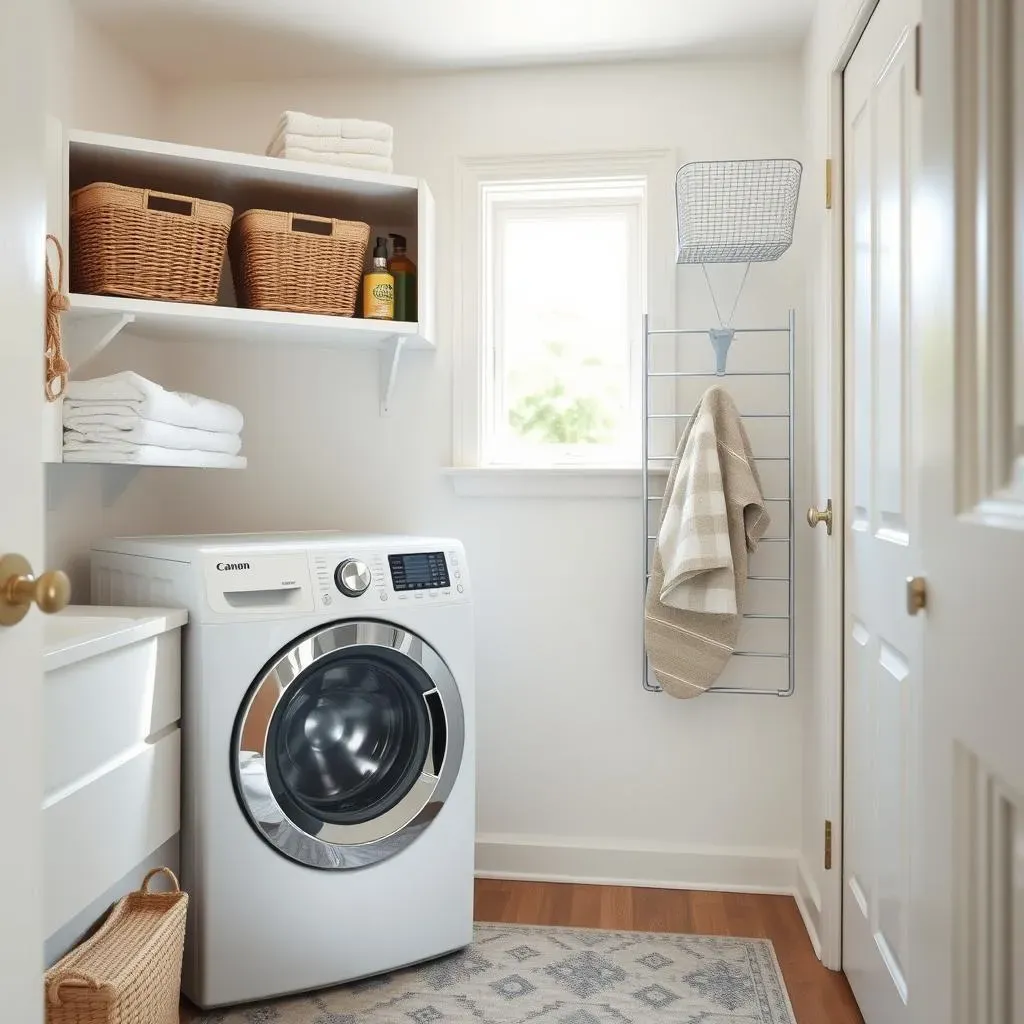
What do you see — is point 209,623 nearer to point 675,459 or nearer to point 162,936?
point 162,936

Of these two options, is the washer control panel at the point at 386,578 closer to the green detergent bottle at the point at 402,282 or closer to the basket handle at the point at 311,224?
the green detergent bottle at the point at 402,282

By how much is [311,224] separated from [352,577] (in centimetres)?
93

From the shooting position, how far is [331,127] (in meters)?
2.28

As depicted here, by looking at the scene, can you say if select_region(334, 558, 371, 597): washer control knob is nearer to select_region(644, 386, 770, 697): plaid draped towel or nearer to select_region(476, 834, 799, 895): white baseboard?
select_region(644, 386, 770, 697): plaid draped towel

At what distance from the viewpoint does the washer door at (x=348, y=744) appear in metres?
1.91

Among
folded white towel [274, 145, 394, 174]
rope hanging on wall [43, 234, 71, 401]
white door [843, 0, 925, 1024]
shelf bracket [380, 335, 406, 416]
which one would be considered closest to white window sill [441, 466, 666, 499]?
shelf bracket [380, 335, 406, 416]

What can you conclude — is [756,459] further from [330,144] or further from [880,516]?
[330,144]

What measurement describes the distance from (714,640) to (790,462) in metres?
0.49

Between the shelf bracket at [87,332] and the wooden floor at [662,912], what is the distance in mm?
1635

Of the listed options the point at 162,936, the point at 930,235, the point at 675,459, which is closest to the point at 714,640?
the point at 675,459

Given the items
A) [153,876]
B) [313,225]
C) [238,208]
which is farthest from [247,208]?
[153,876]

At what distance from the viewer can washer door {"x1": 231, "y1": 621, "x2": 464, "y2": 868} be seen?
1.91 meters

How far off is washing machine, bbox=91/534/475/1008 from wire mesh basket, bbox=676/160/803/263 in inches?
38.7

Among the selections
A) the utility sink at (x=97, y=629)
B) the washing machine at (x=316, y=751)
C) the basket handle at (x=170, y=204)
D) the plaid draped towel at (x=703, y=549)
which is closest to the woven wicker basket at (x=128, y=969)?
the washing machine at (x=316, y=751)
